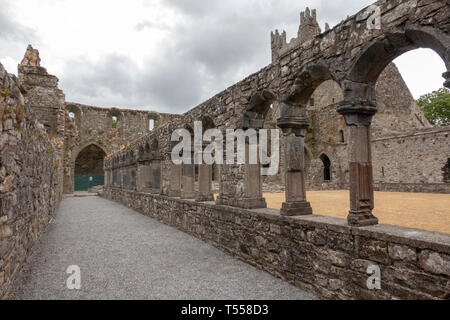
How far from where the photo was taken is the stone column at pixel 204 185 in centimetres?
705

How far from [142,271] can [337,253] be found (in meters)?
2.75

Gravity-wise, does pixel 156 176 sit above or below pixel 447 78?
below

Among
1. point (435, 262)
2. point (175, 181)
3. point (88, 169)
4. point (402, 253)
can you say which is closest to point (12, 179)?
point (402, 253)

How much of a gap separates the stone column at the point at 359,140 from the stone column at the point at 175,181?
A: 617cm

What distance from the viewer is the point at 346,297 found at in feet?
10.4

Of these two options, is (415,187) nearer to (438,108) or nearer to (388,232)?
(388,232)

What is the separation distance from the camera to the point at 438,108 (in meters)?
29.2

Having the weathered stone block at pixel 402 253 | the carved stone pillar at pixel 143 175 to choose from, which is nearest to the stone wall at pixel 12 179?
the weathered stone block at pixel 402 253

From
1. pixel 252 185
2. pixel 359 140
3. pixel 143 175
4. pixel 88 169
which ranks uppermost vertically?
pixel 88 169

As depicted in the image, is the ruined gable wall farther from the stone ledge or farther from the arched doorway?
the stone ledge

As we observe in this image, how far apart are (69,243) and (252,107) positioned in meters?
4.69

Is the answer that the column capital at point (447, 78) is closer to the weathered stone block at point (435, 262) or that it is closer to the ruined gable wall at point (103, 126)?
the weathered stone block at point (435, 262)

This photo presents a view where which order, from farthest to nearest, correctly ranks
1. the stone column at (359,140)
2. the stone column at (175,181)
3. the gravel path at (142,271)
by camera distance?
1. the stone column at (175,181)
2. the gravel path at (142,271)
3. the stone column at (359,140)
